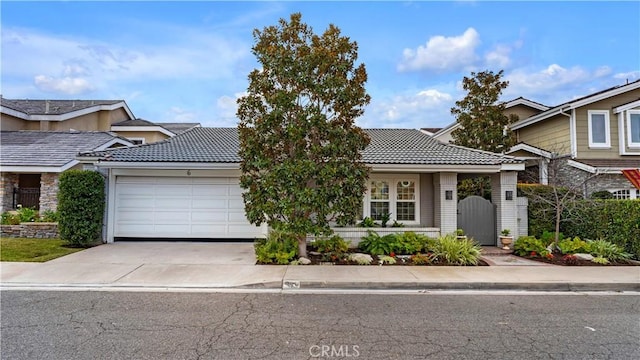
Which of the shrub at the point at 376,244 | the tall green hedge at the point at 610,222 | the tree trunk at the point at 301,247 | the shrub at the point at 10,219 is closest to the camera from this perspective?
the tree trunk at the point at 301,247

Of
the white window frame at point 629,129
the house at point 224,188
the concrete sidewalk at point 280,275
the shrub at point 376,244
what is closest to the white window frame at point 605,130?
the white window frame at point 629,129

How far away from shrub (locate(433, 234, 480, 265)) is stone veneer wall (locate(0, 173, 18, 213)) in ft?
50.4

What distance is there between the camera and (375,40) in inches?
423

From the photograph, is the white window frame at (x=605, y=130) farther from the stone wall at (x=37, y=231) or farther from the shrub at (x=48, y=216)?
the shrub at (x=48, y=216)

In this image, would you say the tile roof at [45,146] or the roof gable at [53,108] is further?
the roof gable at [53,108]

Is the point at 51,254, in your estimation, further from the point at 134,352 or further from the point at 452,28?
the point at 452,28

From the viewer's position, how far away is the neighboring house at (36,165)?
13242 millimetres

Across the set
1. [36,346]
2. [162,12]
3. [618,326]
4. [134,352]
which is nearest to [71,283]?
[36,346]

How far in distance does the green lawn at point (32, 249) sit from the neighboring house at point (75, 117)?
38.3 ft

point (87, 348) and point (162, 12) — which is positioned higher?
point (162, 12)

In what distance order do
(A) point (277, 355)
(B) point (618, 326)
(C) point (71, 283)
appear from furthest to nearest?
1. (C) point (71, 283)
2. (B) point (618, 326)
3. (A) point (277, 355)

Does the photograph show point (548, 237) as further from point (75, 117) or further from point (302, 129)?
point (75, 117)

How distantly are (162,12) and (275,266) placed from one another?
26.8 ft

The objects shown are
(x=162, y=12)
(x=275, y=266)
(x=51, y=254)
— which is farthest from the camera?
(x=162, y=12)
